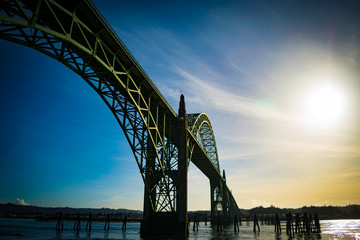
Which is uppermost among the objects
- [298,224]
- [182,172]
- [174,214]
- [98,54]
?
[98,54]

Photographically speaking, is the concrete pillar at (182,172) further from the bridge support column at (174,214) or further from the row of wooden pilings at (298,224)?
the row of wooden pilings at (298,224)

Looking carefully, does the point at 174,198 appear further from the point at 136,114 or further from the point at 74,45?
the point at 74,45

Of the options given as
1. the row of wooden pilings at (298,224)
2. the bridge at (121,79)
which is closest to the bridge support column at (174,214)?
the bridge at (121,79)

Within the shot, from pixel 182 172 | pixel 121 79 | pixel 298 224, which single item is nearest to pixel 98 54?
pixel 121 79

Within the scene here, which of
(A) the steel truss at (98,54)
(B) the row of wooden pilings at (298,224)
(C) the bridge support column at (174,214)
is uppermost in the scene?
(A) the steel truss at (98,54)

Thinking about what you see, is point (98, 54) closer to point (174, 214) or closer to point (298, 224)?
point (174, 214)

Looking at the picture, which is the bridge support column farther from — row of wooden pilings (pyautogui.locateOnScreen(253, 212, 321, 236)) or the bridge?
row of wooden pilings (pyautogui.locateOnScreen(253, 212, 321, 236))

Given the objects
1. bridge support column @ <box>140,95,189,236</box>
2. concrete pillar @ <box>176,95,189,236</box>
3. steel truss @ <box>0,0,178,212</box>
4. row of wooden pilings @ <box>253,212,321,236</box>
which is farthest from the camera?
row of wooden pilings @ <box>253,212,321,236</box>

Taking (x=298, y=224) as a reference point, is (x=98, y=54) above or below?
above

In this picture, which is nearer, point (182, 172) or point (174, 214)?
point (174, 214)

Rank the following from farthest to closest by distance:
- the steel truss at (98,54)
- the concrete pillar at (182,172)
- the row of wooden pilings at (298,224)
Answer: the row of wooden pilings at (298,224) → the concrete pillar at (182,172) → the steel truss at (98,54)

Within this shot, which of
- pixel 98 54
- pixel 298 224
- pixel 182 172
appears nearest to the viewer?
pixel 98 54

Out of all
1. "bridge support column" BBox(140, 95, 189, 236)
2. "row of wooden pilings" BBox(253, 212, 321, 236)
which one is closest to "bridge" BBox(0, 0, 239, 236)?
"bridge support column" BBox(140, 95, 189, 236)

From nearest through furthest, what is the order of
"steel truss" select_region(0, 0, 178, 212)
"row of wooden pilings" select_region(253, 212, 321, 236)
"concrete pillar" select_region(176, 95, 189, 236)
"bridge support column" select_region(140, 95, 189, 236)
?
"steel truss" select_region(0, 0, 178, 212) → "bridge support column" select_region(140, 95, 189, 236) → "concrete pillar" select_region(176, 95, 189, 236) → "row of wooden pilings" select_region(253, 212, 321, 236)
